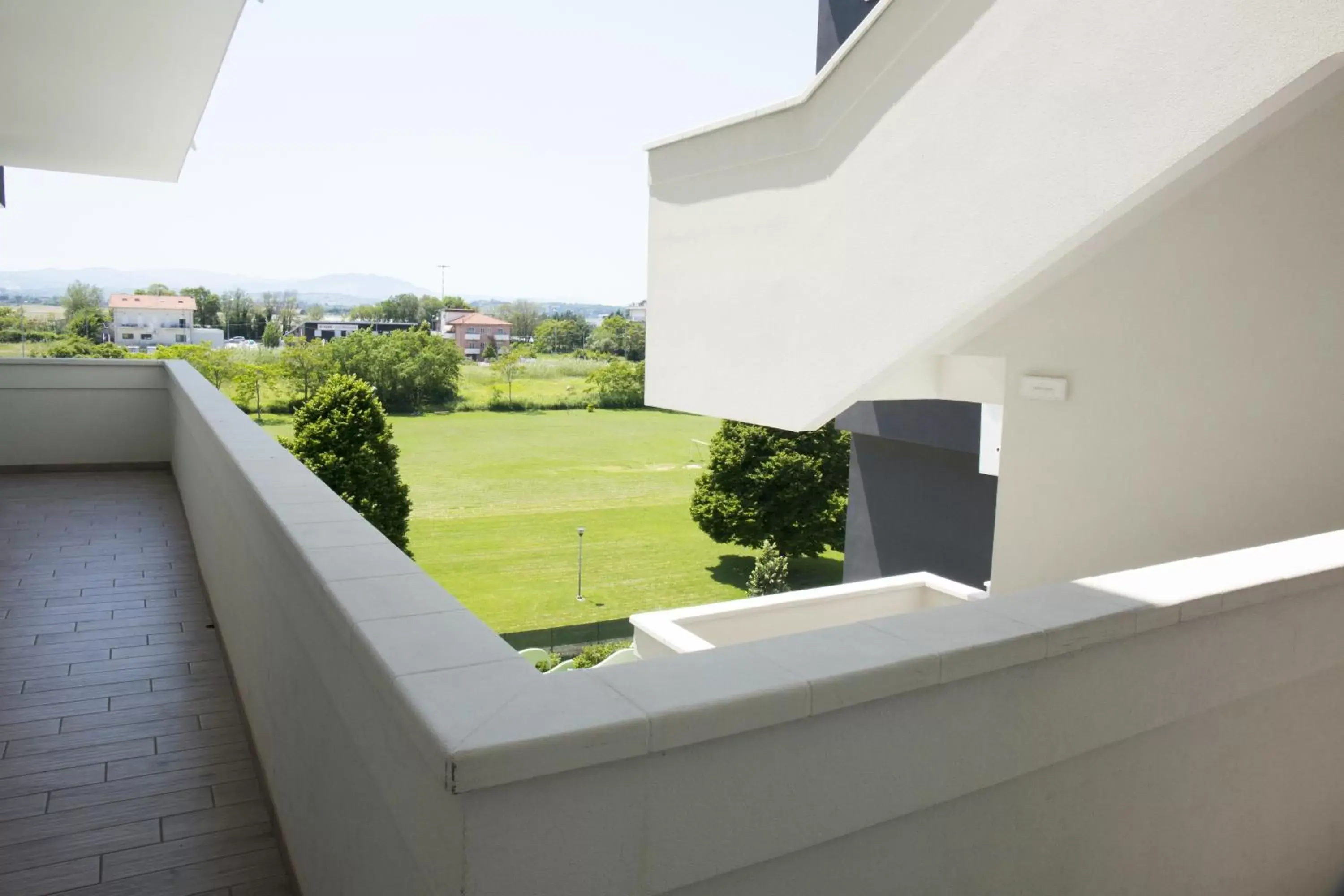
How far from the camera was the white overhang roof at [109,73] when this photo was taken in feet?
13.9

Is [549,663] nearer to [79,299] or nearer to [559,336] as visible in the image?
[79,299]

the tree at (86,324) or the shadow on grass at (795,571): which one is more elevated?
the tree at (86,324)

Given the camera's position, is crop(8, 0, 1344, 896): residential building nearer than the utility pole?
Yes

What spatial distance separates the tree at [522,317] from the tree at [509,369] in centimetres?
1115

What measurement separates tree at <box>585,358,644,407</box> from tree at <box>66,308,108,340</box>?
29351 millimetres

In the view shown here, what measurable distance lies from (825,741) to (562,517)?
48630 mm

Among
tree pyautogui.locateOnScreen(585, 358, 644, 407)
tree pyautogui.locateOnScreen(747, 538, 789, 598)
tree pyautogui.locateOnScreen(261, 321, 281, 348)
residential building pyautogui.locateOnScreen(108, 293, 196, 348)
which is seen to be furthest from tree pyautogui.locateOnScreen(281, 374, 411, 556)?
tree pyautogui.locateOnScreen(261, 321, 281, 348)

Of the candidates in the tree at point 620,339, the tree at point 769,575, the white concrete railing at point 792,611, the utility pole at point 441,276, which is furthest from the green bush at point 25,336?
the utility pole at point 441,276

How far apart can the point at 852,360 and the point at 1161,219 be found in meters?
1.38

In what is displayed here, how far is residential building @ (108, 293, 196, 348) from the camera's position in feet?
193

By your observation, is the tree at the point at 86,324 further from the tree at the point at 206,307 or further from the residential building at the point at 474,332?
the residential building at the point at 474,332

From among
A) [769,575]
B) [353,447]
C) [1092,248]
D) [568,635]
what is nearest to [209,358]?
[353,447]

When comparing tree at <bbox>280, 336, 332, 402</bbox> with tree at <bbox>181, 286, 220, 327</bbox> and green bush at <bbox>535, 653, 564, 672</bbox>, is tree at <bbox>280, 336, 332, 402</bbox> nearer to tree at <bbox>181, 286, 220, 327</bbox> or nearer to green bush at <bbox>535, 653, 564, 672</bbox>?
tree at <bbox>181, 286, 220, 327</bbox>

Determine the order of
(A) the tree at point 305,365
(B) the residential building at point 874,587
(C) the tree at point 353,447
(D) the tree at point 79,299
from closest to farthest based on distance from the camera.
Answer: (B) the residential building at point 874,587 < (C) the tree at point 353,447 < (D) the tree at point 79,299 < (A) the tree at point 305,365
